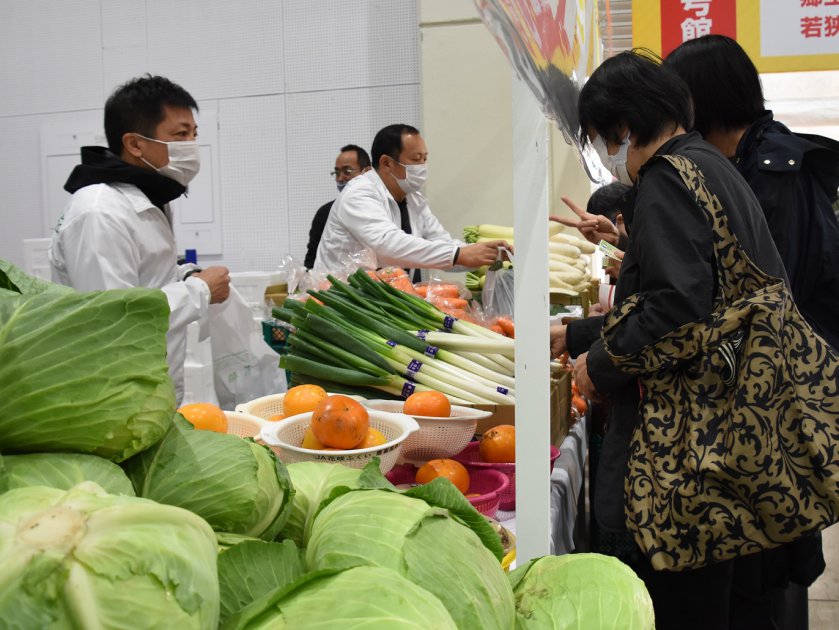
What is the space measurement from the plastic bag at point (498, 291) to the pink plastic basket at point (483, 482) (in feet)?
4.81

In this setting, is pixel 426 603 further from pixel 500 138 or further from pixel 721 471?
pixel 500 138

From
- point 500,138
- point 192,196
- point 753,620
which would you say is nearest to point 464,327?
point 753,620

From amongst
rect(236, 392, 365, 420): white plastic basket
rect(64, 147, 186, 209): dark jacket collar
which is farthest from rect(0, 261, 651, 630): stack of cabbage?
rect(64, 147, 186, 209): dark jacket collar

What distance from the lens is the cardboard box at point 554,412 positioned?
82.0 inches

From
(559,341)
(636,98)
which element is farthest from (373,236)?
(636,98)

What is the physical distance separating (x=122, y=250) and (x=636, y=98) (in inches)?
69.6

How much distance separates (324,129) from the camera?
6680mm

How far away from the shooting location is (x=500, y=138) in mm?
5828

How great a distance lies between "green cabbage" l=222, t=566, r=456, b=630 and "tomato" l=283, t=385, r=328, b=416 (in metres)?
1.21

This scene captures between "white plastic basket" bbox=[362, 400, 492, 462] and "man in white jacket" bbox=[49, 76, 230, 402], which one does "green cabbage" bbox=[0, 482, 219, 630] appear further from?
"man in white jacket" bbox=[49, 76, 230, 402]

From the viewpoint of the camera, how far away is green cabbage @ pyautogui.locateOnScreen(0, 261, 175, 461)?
0.62 m

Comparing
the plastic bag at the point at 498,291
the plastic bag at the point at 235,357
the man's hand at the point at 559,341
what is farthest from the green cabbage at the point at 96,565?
the plastic bag at the point at 235,357

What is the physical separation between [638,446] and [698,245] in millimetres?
492

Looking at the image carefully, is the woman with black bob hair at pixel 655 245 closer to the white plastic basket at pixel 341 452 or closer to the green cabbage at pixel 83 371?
the white plastic basket at pixel 341 452
